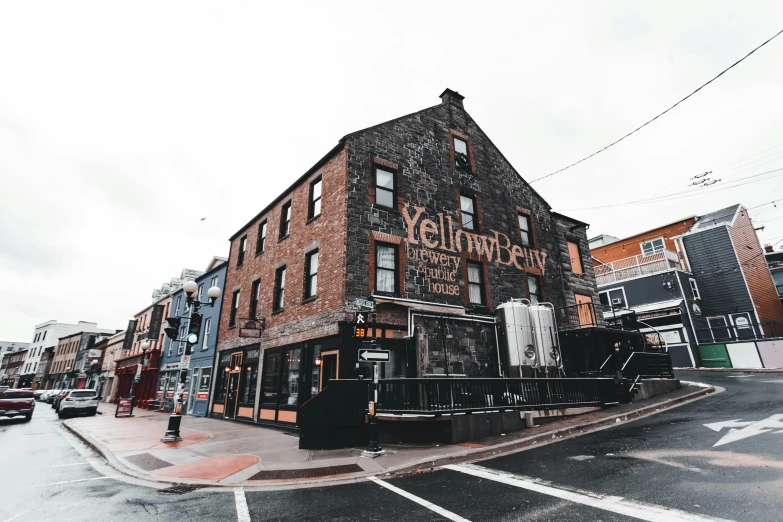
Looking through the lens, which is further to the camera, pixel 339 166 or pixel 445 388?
pixel 339 166

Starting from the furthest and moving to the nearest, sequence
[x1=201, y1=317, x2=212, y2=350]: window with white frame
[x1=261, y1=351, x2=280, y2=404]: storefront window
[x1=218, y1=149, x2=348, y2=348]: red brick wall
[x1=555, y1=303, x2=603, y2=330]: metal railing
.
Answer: [x1=201, y1=317, x2=212, y2=350]: window with white frame
[x1=555, y1=303, x2=603, y2=330]: metal railing
[x1=261, y1=351, x2=280, y2=404]: storefront window
[x1=218, y1=149, x2=348, y2=348]: red brick wall

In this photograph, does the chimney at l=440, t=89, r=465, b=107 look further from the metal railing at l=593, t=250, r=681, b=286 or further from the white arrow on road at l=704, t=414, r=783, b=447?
the metal railing at l=593, t=250, r=681, b=286

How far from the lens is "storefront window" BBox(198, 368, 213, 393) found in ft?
69.5

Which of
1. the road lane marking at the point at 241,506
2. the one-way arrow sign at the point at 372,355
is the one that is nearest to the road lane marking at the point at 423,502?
the road lane marking at the point at 241,506

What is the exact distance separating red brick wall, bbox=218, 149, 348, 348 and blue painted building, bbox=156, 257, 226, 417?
1.98 meters

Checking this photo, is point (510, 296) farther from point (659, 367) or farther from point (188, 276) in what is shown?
point (188, 276)

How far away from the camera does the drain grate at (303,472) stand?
7.17m

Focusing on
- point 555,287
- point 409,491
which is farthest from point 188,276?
point 409,491

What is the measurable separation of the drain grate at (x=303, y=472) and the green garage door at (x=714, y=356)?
27668mm

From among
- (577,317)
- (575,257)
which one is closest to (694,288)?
(575,257)

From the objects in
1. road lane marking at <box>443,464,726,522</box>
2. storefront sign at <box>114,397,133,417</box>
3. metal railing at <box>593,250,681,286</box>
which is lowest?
road lane marking at <box>443,464,726,522</box>

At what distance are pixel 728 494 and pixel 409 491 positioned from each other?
434 centimetres

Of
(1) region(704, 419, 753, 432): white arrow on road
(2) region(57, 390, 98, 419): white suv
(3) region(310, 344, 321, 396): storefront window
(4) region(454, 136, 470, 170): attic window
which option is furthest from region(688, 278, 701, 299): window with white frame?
(2) region(57, 390, 98, 419): white suv

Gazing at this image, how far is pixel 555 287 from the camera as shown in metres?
19.1
